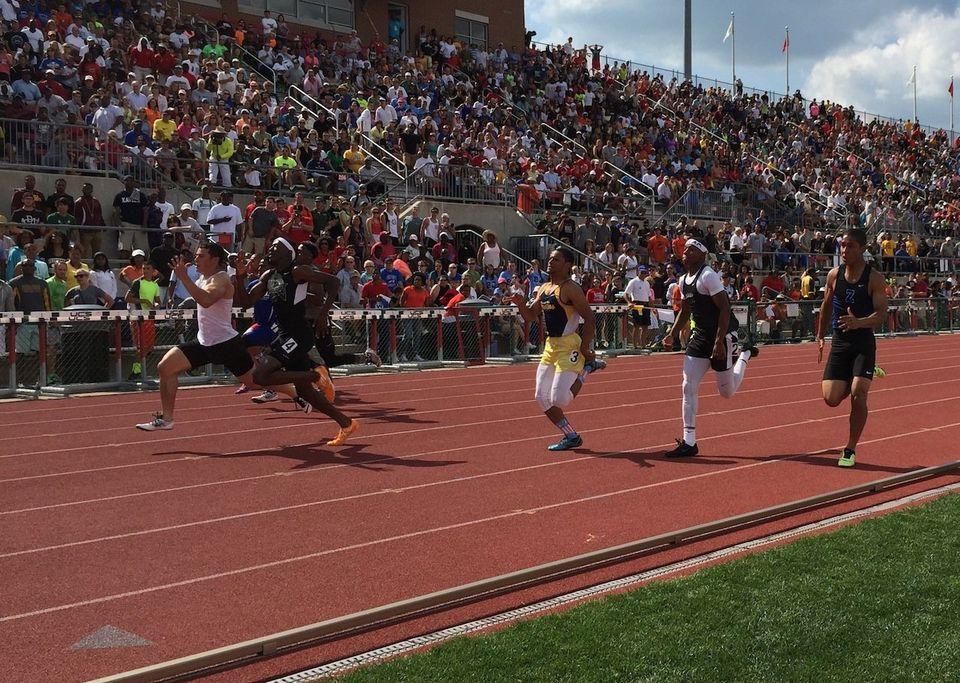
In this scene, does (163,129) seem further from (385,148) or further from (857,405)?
(857,405)

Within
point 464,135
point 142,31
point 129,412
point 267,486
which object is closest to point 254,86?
point 142,31

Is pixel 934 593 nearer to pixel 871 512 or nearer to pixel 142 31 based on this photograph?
pixel 871 512

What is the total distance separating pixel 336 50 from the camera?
103 feet

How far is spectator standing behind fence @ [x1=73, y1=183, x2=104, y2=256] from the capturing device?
1831 centimetres

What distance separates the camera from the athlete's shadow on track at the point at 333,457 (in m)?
9.98

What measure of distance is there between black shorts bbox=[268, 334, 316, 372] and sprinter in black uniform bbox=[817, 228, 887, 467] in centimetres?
484

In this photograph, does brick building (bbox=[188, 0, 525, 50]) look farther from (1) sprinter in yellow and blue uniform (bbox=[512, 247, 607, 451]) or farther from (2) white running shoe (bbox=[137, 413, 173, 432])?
(1) sprinter in yellow and blue uniform (bbox=[512, 247, 607, 451])

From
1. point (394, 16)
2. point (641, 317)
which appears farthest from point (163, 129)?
point (394, 16)

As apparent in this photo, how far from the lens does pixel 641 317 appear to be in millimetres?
→ 24703

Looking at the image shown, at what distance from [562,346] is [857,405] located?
2.74m

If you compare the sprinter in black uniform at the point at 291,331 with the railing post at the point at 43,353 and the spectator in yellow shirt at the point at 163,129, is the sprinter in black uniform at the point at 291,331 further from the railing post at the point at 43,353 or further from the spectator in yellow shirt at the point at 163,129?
the spectator in yellow shirt at the point at 163,129

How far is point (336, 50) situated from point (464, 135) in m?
4.98

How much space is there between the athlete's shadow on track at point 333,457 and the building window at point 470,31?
3152cm

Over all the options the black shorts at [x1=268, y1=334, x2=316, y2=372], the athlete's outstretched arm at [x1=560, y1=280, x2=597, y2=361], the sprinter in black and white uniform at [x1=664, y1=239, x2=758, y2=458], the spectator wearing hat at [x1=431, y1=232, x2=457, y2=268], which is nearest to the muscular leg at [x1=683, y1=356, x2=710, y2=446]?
the sprinter in black and white uniform at [x1=664, y1=239, x2=758, y2=458]
